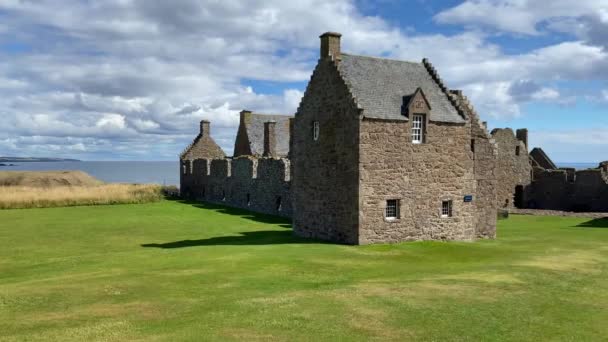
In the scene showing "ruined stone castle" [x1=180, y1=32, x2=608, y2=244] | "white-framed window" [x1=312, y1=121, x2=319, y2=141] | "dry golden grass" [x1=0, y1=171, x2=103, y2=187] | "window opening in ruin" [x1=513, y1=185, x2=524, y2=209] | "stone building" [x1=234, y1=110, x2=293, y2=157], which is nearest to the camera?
"ruined stone castle" [x1=180, y1=32, x2=608, y2=244]

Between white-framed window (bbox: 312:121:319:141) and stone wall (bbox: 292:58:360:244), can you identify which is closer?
stone wall (bbox: 292:58:360:244)

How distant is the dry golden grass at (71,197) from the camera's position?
157ft

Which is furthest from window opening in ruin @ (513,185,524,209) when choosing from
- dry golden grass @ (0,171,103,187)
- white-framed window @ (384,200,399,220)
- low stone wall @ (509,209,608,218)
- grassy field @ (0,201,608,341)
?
dry golden grass @ (0,171,103,187)

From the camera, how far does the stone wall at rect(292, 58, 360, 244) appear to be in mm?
25172

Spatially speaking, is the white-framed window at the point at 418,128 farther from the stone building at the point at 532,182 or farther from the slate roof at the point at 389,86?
the stone building at the point at 532,182

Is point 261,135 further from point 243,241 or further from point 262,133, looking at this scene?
point 243,241

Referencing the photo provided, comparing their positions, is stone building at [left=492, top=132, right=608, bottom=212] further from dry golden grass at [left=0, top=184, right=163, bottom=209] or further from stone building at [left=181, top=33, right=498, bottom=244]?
dry golden grass at [left=0, top=184, right=163, bottom=209]

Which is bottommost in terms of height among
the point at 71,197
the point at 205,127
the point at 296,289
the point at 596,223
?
the point at 296,289

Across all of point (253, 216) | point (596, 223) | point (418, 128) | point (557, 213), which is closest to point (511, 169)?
point (557, 213)

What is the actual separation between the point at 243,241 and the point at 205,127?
1609 inches

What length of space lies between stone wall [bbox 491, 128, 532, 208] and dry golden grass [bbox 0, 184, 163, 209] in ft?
112

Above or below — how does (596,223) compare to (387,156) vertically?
below

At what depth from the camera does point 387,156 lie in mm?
25359

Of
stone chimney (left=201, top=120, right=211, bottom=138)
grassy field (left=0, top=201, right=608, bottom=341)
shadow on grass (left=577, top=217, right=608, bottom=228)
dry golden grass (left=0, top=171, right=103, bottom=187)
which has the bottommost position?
grassy field (left=0, top=201, right=608, bottom=341)
